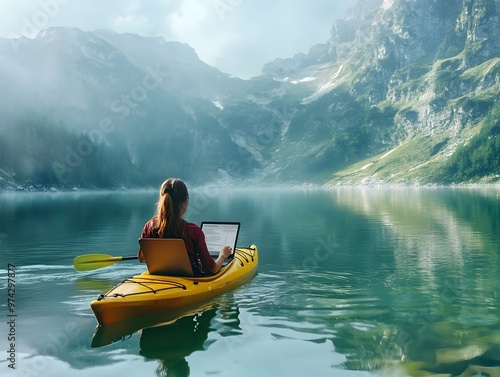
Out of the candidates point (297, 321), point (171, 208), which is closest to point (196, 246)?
point (171, 208)

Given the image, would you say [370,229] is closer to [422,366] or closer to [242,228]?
[242,228]

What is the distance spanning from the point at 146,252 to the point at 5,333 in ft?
15.9

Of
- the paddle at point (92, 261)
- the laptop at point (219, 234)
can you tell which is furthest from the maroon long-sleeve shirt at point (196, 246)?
the paddle at point (92, 261)

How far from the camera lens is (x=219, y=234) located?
2152cm

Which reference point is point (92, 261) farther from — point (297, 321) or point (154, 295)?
point (297, 321)

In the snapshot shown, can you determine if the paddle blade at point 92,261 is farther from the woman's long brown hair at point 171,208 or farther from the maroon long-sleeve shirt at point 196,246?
the woman's long brown hair at point 171,208

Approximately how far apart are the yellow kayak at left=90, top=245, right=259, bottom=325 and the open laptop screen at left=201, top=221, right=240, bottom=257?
2.36 meters

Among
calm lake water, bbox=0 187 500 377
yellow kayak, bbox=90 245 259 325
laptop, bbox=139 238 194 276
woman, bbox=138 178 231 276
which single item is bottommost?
calm lake water, bbox=0 187 500 377

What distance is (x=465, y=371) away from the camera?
416 inches

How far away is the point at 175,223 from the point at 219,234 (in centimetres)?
698

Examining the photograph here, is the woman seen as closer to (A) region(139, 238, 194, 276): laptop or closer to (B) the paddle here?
(A) region(139, 238, 194, 276): laptop

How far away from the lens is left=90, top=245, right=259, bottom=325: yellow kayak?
13.9 meters

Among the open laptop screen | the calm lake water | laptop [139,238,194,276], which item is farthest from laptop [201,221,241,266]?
laptop [139,238,194,276]

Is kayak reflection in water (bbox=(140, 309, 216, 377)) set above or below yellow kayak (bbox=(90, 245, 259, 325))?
below
